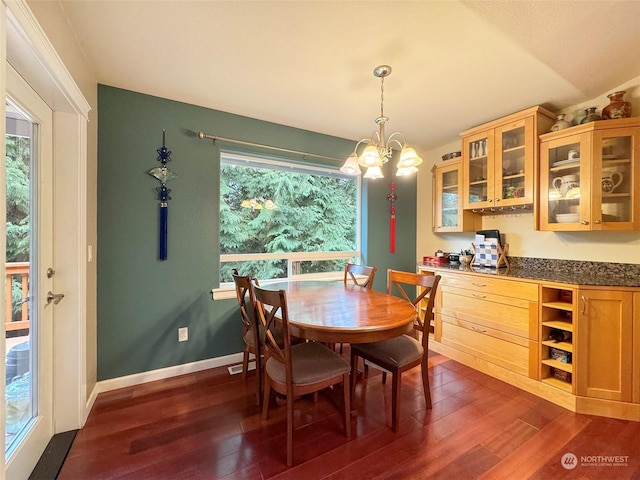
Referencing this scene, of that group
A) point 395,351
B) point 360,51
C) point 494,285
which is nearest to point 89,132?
point 360,51

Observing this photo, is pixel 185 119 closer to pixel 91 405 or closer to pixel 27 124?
pixel 27 124

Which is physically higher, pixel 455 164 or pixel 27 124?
pixel 455 164

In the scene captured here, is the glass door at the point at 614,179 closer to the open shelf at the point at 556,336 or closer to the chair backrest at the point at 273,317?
the open shelf at the point at 556,336

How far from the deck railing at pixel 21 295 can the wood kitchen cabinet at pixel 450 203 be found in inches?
141

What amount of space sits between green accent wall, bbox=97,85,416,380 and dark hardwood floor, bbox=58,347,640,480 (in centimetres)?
38

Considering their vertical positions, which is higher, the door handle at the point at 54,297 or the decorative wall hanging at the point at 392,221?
the decorative wall hanging at the point at 392,221

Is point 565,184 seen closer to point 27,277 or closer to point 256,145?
point 256,145

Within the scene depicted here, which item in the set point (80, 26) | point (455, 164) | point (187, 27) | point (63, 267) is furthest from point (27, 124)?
point (455, 164)

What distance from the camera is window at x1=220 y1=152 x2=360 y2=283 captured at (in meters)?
2.79

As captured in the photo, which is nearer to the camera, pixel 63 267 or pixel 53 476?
pixel 53 476

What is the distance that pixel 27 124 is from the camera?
1443 mm

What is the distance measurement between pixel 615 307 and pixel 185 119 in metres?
3.64

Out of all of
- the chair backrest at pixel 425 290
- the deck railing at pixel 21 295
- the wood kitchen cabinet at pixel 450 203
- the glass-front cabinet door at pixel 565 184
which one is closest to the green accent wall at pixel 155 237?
the deck railing at pixel 21 295

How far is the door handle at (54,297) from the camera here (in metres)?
1.59
